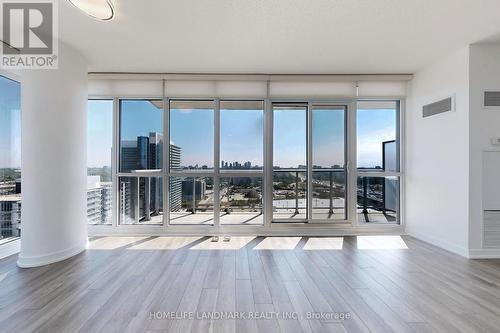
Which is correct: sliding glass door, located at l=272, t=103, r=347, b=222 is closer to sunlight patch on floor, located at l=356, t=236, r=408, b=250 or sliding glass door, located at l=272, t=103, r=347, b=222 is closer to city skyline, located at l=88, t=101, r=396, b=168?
city skyline, located at l=88, t=101, r=396, b=168

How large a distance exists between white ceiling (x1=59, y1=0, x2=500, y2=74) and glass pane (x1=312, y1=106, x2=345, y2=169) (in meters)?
0.79

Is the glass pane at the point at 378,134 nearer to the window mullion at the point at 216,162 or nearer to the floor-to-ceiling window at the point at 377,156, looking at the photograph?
the floor-to-ceiling window at the point at 377,156

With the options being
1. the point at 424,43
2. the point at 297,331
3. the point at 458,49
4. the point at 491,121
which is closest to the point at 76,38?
the point at 297,331

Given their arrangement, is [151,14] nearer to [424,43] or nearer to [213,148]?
[213,148]

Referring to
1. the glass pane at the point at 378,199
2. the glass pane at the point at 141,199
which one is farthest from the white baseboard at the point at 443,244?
the glass pane at the point at 141,199

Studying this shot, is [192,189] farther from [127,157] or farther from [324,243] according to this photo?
[324,243]

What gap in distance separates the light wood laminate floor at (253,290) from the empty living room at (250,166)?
2 cm

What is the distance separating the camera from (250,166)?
14.5 ft

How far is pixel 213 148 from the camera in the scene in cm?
438

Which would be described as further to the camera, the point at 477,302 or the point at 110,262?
the point at 110,262

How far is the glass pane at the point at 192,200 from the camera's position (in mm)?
4414

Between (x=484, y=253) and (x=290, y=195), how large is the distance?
2809mm

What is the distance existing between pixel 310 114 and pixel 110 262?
3854 millimetres
